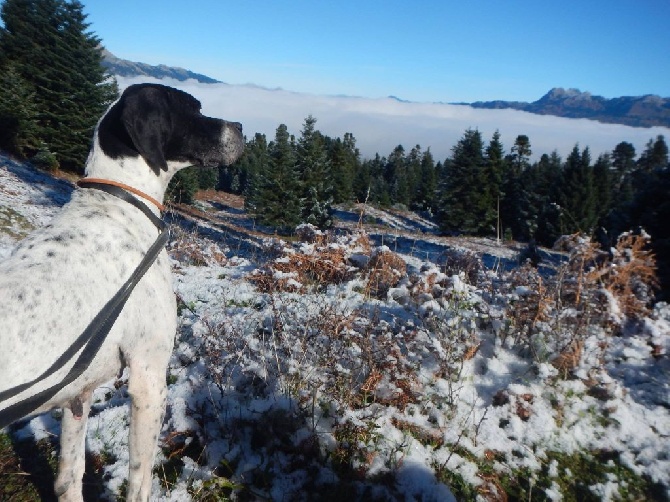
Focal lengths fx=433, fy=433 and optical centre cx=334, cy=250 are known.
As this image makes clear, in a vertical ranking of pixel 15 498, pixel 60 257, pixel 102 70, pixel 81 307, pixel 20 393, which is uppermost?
pixel 102 70

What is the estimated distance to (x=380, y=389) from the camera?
11.1 feet

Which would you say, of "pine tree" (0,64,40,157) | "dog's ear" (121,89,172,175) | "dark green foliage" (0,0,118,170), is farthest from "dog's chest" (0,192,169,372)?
"dark green foliage" (0,0,118,170)

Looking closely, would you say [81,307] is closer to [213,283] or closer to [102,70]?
[213,283]

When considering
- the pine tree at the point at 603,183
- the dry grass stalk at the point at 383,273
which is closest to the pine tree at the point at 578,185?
the pine tree at the point at 603,183

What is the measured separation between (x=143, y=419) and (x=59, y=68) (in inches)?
1139

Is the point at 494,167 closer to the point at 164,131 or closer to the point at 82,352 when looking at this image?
the point at 164,131

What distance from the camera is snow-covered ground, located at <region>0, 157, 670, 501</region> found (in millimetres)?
2857

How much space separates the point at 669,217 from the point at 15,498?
1327 centimetres

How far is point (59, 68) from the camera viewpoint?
80.8 ft

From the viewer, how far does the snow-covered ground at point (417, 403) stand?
2857 millimetres

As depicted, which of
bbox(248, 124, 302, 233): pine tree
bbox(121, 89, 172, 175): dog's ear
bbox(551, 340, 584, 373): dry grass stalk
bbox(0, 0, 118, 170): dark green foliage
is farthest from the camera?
bbox(248, 124, 302, 233): pine tree

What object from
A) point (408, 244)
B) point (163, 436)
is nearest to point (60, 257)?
point (163, 436)

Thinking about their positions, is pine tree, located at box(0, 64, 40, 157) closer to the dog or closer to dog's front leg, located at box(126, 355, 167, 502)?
the dog

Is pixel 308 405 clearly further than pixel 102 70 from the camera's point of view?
No
